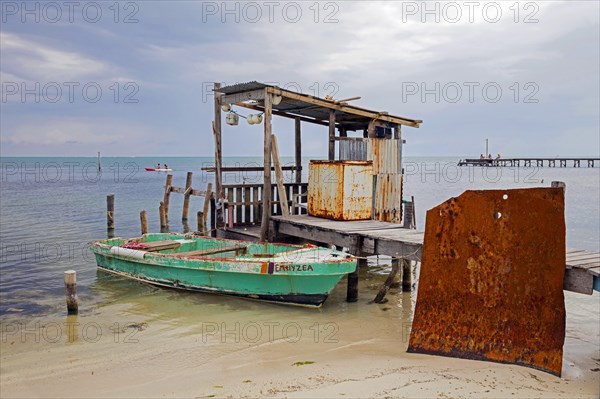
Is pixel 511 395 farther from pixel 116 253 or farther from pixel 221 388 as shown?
pixel 116 253

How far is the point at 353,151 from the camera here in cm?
1353

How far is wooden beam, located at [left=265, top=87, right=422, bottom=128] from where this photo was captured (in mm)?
12359

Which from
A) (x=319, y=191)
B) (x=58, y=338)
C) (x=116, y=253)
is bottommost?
(x=58, y=338)

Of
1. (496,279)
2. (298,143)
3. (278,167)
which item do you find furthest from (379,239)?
(298,143)

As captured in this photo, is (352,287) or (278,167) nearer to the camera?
(352,287)

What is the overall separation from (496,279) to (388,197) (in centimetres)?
735

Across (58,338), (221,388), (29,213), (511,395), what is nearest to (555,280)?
(511,395)

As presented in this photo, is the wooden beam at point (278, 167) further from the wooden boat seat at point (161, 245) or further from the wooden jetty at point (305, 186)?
the wooden boat seat at point (161, 245)

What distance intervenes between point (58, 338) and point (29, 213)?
26780mm

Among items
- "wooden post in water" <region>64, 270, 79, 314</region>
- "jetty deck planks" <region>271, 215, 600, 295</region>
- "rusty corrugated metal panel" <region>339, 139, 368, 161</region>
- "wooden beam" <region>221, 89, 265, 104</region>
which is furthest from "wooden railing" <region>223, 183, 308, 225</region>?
"wooden post in water" <region>64, 270, 79, 314</region>

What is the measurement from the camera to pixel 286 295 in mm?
10180

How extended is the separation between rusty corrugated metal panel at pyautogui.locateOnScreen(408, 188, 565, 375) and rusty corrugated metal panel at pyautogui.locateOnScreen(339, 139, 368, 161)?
21.3ft

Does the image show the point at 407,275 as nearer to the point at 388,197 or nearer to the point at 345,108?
the point at 388,197

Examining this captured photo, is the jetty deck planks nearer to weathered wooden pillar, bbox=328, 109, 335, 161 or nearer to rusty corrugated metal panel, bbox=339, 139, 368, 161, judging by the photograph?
weathered wooden pillar, bbox=328, 109, 335, 161
